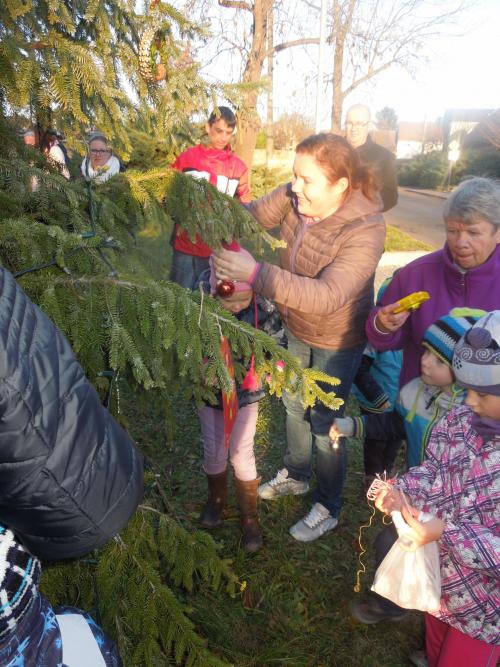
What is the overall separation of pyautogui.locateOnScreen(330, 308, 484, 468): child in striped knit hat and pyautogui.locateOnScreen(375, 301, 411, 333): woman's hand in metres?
Result: 0.13

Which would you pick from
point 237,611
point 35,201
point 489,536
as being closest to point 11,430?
point 35,201

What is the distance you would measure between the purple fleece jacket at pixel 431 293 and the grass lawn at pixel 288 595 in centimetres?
117

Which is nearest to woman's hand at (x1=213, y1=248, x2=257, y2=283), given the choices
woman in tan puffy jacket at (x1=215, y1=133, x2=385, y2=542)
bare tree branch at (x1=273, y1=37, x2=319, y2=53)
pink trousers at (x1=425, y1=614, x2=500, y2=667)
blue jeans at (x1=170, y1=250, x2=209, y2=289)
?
woman in tan puffy jacket at (x1=215, y1=133, x2=385, y2=542)

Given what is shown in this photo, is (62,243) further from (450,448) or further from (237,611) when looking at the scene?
(237,611)

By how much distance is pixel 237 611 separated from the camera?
2.62 metres

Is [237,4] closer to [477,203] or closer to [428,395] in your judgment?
[477,203]

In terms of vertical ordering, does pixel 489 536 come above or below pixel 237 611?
above

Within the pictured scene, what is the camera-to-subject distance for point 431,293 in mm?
2436

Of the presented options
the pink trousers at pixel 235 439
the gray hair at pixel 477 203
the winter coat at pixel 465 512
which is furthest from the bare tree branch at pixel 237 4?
the winter coat at pixel 465 512

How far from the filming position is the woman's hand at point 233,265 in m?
2.13

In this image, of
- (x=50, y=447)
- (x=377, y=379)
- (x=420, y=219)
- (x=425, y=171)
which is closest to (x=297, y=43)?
(x=420, y=219)

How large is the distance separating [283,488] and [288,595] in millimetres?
741

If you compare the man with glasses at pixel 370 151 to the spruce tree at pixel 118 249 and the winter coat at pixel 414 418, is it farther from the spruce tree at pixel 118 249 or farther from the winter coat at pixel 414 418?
the spruce tree at pixel 118 249

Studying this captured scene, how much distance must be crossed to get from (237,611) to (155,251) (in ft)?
26.3
